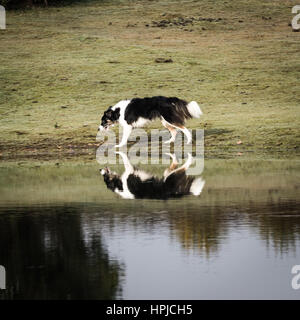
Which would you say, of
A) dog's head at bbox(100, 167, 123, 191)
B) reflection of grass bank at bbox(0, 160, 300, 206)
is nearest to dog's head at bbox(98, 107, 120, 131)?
reflection of grass bank at bbox(0, 160, 300, 206)

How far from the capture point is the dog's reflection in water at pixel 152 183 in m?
14.3

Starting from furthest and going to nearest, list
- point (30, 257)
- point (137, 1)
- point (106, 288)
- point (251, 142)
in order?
point (137, 1) < point (251, 142) < point (30, 257) < point (106, 288)

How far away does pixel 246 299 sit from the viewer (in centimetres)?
721

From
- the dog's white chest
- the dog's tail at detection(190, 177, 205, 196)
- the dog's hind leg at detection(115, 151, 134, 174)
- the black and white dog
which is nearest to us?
the dog's tail at detection(190, 177, 205, 196)

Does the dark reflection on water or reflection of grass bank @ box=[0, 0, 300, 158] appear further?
reflection of grass bank @ box=[0, 0, 300, 158]

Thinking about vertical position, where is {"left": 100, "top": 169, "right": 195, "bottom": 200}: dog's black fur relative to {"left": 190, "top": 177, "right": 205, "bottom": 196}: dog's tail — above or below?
below

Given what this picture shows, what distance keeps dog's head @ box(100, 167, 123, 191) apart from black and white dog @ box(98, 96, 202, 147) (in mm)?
5401

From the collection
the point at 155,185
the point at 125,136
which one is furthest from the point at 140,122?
A: the point at 155,185

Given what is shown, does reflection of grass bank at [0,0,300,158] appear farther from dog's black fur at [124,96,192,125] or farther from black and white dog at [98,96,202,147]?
dog's black fur at [124,96,192,125]

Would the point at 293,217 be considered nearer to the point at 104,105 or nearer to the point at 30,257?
the point at 30,257

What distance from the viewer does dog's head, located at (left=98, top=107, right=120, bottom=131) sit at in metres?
25.9

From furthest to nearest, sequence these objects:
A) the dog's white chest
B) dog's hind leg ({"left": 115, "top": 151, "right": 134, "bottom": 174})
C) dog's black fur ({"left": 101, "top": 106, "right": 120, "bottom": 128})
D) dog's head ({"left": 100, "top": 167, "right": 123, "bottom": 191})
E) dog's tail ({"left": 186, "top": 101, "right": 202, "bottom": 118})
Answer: dog's black fur ({"left": 101, "top": 106, "right": 120, "bottom": 128})
the dog's white chest
dog's tail ({"left": 186, "top": 101, "right": 202, "bottom": 118})
dog's hind leg ({"left": 115, "top": 151, "right": 134, "bottom": 174})
dog's head ({"left": 100, "top": 167, "right": 123, "bottom": 191})

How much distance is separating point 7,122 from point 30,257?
23.2 metres
